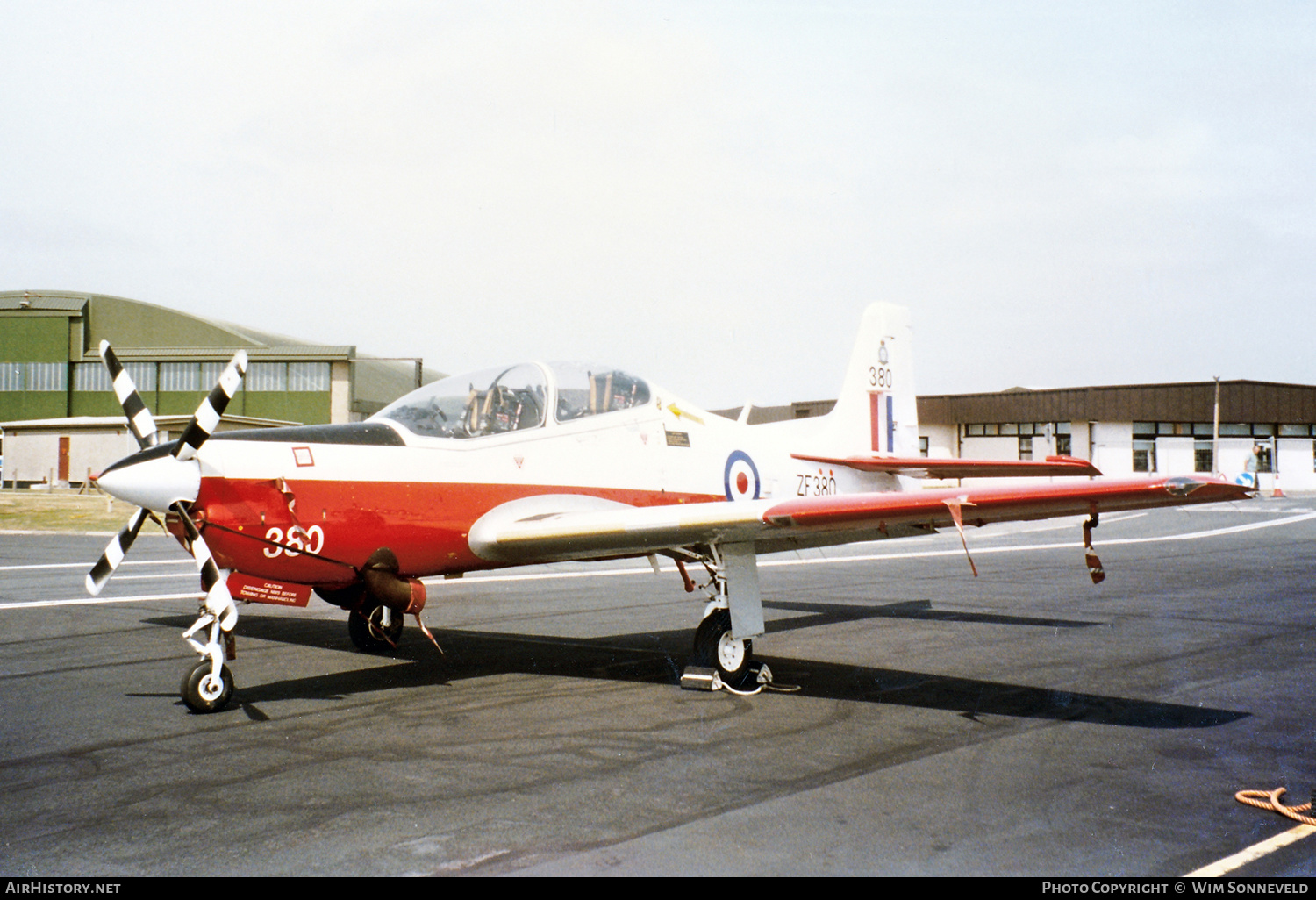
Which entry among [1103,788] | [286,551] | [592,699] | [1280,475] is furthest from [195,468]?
[1280,475]

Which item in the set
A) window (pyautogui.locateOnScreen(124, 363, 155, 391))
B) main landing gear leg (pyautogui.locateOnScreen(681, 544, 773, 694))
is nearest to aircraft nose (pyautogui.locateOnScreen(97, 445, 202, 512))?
main landing gear leg (pyautogui.locateOnScreen(681, 544, 773, 694))

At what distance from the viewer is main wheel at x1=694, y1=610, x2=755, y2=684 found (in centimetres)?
734

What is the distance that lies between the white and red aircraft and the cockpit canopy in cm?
2

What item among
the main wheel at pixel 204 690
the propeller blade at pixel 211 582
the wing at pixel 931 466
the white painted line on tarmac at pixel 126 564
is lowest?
the white painted line on tarmac at pixel 126 564

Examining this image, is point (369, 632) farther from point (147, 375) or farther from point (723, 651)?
point (147, 375)

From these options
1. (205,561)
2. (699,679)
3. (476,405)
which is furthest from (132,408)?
(699,679)

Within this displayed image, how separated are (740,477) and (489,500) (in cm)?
289

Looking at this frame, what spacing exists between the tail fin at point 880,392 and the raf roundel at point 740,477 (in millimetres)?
1939

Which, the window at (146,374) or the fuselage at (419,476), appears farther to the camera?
the window at (146,374)

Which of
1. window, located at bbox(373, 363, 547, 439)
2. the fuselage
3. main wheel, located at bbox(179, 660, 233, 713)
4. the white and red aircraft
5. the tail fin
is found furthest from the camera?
the tail fin

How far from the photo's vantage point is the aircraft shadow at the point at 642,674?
6484 millimetres

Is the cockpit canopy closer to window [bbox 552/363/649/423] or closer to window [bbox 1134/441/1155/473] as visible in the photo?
window [bbox 552/363/649/423]

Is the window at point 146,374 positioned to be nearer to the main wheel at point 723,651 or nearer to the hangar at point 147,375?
the hangar at point 147,375

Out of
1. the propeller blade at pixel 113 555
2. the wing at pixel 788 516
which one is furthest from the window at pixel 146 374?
the wing at pixel 788 516
